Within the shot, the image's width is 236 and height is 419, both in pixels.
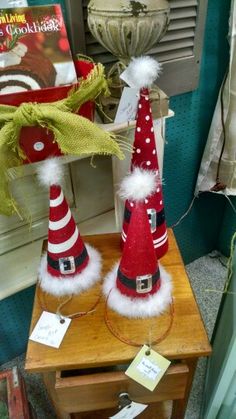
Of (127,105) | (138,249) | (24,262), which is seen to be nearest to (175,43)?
(127,105)

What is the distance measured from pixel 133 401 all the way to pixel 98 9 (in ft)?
2.70

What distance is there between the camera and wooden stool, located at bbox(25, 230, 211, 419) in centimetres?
67

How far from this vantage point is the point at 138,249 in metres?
0.66

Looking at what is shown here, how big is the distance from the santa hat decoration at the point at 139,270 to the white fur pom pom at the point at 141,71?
18 cm

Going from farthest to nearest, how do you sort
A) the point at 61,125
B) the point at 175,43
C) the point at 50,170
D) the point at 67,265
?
1. the point at 175,43
2. the point at 67,265
3. the point at 50,170
4. the point at 61,125

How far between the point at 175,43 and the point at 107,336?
30.7 inches

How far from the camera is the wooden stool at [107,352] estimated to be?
2.19 feet

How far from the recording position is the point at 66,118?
53 cm

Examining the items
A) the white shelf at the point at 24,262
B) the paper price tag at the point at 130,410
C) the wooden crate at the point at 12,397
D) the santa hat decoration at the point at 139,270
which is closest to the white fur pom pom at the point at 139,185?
the santa hat decoration at the point at 139,270

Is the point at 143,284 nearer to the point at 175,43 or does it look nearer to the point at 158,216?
the point at 158,216

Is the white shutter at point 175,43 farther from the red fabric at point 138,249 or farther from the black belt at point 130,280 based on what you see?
the black belt at point 130,280

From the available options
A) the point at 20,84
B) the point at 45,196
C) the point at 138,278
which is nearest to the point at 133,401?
the point at 138,278

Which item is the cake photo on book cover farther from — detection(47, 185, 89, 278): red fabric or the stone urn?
detection(47, 185, 89, 278): red fabric

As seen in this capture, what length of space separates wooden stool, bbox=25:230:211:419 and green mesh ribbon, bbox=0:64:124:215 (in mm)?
322
